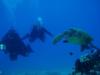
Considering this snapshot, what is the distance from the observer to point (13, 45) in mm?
10992

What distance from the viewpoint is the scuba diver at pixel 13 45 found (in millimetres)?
10844

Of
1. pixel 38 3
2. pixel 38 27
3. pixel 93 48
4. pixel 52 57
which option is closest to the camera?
pixel 93 48

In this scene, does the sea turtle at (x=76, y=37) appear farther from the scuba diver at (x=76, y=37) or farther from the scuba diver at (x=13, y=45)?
the scuba diver at (x=13, y=45)

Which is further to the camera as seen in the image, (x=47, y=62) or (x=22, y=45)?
(x=47, y=62)

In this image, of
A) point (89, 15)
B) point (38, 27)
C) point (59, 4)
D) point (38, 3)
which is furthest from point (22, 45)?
point (38, 3)

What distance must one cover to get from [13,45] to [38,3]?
37.1 m

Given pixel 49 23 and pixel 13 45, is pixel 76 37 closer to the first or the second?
pixel 13 45

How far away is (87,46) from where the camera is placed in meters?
6.37

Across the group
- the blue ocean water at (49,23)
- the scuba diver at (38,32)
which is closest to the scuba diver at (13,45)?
the scuba diver at (38,32)

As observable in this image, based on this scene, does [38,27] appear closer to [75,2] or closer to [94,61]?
[94,61]

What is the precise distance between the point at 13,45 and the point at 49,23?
33.3 metres

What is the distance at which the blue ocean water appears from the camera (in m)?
22.6

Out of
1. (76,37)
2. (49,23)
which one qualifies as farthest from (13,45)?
(49,23)

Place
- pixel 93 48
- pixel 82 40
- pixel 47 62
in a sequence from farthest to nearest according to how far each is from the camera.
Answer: pixel 47 62 < pixel 93 48 < pixel 82 40
